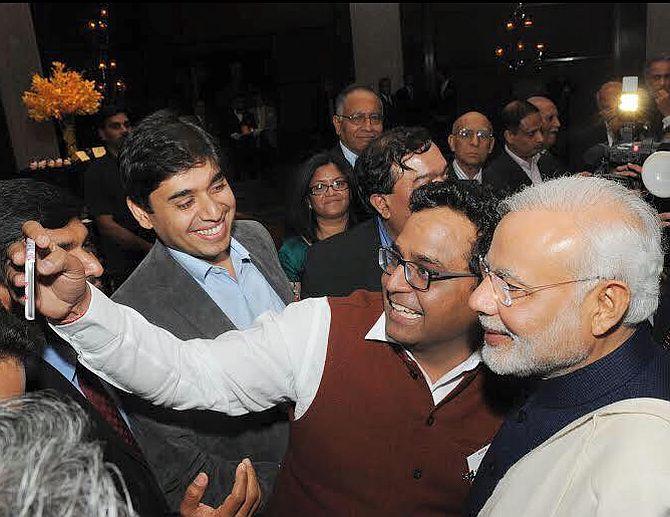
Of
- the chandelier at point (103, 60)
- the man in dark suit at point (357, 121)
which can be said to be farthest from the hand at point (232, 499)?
the chandelier at point (103, 60)

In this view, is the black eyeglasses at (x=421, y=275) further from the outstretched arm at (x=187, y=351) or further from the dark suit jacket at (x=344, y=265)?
the dark suit jacket at (x=344, y=265)

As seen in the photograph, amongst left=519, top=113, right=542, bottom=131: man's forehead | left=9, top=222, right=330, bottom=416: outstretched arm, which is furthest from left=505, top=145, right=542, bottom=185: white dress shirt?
left=9, top=222, right=330, bottom=416: outstretched arm

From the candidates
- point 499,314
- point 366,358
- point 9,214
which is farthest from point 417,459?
point 9,214

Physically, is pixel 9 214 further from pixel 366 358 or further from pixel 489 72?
pixel 489 72

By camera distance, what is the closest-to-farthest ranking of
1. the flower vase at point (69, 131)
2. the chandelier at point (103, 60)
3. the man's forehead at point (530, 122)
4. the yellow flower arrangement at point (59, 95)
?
the man's forehead at point (530, 122), the yellow flower arrangement at point (59, 95), the flower vase at point (69, 131), the chandelier at point (103, 60)

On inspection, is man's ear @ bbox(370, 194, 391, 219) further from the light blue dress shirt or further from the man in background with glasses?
the man in background with glasses

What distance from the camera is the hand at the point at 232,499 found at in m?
1.28

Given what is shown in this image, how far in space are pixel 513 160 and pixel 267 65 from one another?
7.44 metres

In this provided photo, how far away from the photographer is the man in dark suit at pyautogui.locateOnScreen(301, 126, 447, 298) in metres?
2.17

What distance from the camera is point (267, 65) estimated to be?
34.6 feet

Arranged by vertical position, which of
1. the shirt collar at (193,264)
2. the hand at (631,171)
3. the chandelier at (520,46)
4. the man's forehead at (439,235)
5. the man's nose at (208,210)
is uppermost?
the chandelier at (520,46)

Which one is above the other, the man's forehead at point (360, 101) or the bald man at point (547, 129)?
the man's forehead at point (360, 101)

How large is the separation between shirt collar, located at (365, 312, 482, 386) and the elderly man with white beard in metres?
0.22

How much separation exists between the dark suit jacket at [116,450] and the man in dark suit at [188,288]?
0.70 ft
